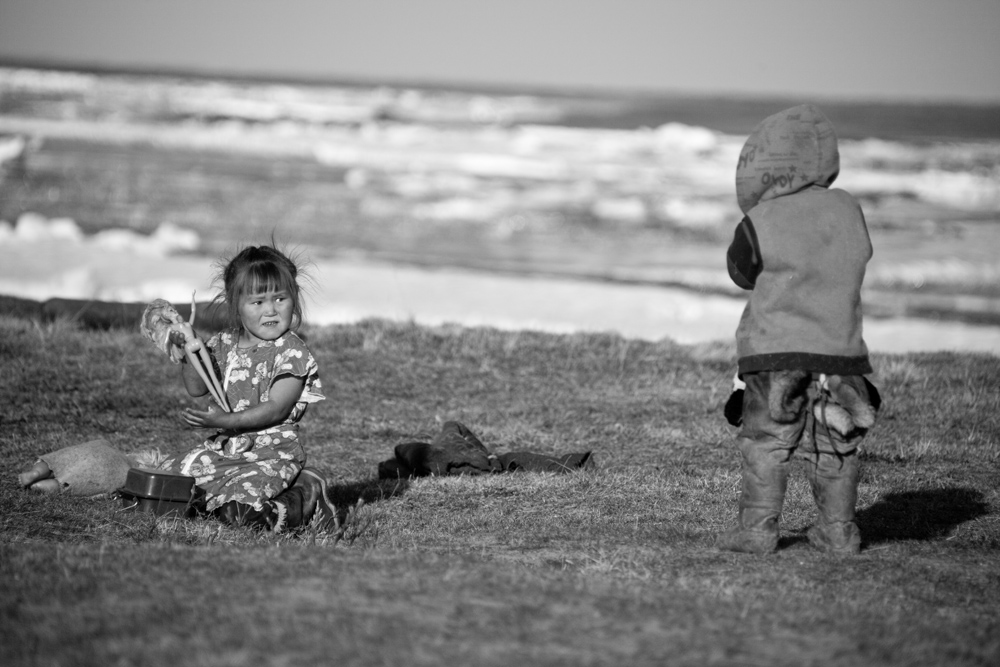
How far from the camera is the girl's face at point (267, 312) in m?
4.97

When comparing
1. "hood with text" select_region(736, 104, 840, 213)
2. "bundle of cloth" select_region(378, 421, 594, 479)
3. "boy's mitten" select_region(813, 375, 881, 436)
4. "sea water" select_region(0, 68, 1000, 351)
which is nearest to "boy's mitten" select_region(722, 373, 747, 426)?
"boy's mitten" select_region(813, 375, 881, 436)

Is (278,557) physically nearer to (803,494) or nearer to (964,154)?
(803,494)

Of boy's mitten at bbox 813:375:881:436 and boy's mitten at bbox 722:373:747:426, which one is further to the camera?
boy's mitten at bbox 722:373:747:426

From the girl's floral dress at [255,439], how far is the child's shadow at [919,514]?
249cm

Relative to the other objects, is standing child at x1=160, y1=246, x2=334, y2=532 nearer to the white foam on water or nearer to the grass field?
the grass field

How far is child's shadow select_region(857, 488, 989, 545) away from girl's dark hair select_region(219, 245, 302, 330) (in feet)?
8.85

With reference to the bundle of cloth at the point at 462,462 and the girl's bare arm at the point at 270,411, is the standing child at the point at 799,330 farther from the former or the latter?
the girl's bare arm at the point at 270,411

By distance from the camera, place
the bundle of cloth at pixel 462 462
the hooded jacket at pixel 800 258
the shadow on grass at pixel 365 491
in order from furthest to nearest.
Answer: the bundle of cloth at pixel 462 462 → the shadow on grass at pixel 365 491 → the hooded jacket at pixel 800 258

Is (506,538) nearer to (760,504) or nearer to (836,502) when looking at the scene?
(760,504)

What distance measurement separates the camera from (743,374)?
4.58 meters

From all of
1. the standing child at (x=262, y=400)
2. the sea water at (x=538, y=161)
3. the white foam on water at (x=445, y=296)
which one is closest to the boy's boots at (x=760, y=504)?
the standing child at (x=262, y=400)

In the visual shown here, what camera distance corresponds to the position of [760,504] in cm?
456

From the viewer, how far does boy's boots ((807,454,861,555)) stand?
180 inches

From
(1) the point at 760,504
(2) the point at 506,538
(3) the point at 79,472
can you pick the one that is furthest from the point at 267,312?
(1) the point at 760,504
